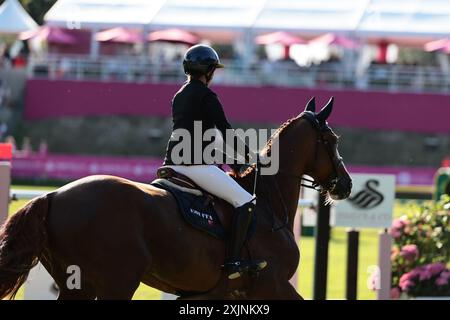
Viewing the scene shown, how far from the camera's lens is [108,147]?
37750mm

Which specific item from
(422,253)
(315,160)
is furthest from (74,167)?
(315,160)

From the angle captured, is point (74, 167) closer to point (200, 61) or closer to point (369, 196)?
point (369, 196)

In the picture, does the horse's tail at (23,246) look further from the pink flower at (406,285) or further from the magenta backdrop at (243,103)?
the magenta backdrop at (243,103)

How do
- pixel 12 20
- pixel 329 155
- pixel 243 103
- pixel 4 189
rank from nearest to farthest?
pixel 329 155 → pixel 4 189 → pixel 243 103 → pixel 12 20

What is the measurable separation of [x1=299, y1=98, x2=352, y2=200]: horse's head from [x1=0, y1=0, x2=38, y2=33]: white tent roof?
33.4 m

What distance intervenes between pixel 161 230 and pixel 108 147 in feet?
102

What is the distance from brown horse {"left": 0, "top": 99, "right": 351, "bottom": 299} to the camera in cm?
656

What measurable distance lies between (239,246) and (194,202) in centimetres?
47

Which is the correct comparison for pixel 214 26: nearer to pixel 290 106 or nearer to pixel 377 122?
pixel 290 106

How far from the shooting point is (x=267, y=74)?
38250mm

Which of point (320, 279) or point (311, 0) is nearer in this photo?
point (320, 279)

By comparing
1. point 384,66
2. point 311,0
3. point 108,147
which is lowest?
point 108,147
